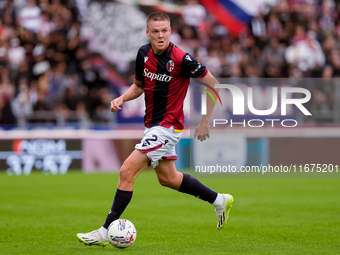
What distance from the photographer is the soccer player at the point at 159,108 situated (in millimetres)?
5777

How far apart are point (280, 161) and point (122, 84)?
4.80m

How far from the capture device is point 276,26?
17.8m

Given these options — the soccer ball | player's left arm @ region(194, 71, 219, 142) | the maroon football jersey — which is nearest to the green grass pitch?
the soccer ball

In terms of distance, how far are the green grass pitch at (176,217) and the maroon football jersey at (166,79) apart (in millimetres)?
1318

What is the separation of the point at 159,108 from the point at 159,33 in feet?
2.49

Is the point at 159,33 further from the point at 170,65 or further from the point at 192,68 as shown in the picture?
the point at 192,68

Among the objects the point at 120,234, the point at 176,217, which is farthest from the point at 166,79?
the point at 176,217

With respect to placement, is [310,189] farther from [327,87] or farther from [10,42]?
[10,42]

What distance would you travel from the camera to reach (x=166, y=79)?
19.3 ft

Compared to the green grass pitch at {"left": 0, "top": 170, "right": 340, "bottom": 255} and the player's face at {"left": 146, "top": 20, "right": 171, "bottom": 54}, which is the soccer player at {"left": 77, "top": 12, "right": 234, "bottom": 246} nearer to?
the player's face at {"left": 146, "top": 20, "right": 171, "bottom": 54}

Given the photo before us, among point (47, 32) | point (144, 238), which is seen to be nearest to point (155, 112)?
point (144, 238)

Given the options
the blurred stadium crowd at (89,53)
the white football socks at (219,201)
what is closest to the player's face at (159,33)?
the white football socks at (219,201)

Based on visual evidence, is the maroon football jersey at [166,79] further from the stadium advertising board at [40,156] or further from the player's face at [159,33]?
the stadium advertising board at [40,156]

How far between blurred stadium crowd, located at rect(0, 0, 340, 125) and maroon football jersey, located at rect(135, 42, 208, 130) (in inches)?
361
